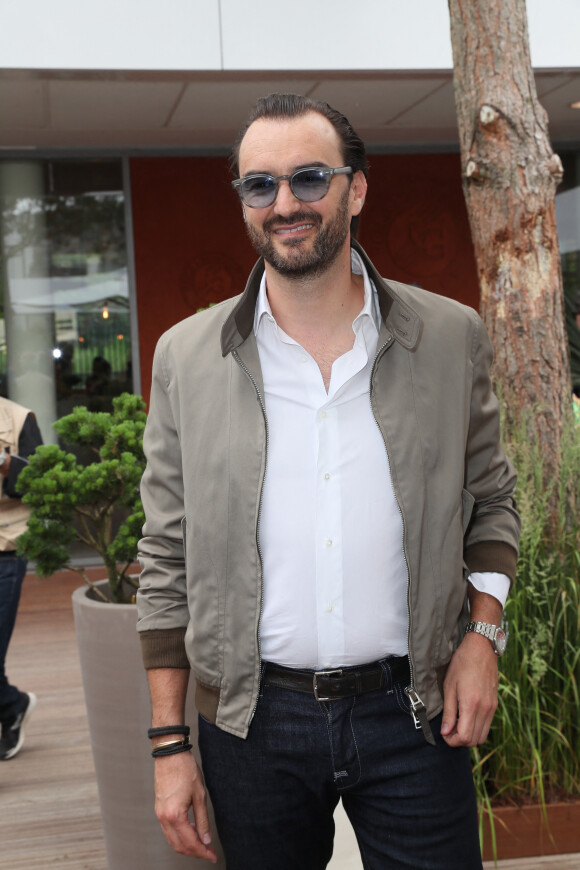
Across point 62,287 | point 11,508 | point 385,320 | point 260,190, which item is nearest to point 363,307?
point 385,320

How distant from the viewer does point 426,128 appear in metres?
8.73

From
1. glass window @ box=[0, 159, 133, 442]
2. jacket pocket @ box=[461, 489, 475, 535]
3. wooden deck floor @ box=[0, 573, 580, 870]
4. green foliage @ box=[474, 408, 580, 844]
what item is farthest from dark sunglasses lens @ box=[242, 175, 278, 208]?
glass window @ box=[0, 159, 133, 442]

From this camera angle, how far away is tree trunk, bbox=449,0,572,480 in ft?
11.6

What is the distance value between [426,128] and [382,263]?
1.34 m

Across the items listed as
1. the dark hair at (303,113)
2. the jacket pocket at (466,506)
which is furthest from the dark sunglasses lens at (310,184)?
the jacket pocket at (466,506)

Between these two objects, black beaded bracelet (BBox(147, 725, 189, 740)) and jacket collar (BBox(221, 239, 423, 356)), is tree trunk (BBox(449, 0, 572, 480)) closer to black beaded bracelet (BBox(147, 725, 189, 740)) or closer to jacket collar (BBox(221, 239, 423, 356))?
jacket collar (BBox(221, 239, 423, 356))

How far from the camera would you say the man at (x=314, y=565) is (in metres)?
1.66

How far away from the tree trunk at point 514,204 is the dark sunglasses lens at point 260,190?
196cm

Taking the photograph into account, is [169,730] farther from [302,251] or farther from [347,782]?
[302,251]

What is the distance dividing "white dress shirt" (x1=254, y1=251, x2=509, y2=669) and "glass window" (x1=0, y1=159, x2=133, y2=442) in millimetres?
7285

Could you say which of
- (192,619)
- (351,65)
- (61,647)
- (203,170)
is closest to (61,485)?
(192,619)

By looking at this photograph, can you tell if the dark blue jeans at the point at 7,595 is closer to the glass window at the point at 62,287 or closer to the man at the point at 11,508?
the man at the point at 11,508

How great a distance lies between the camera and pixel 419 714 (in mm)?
1656

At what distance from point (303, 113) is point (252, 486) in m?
0.70
